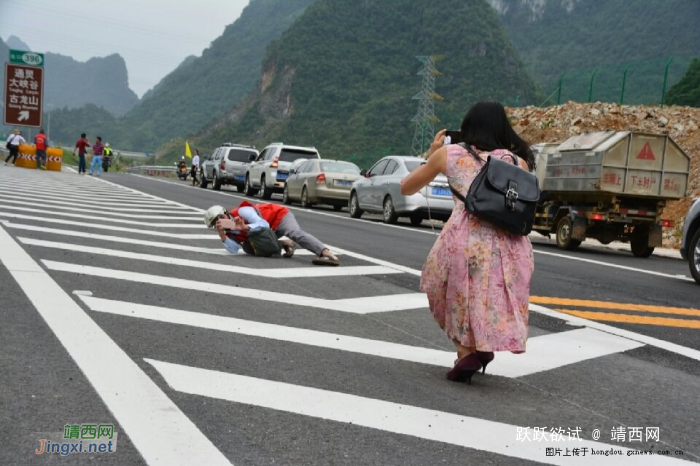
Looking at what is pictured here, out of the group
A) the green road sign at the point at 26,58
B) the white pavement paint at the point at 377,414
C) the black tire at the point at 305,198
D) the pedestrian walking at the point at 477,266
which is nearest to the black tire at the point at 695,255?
the pedestrian walking at the point at 477,266

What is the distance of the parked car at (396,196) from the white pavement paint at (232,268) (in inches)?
356

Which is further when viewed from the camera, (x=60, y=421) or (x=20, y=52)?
(x=20, y=52)

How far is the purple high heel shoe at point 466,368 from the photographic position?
16.6ft

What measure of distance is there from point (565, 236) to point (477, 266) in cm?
1256

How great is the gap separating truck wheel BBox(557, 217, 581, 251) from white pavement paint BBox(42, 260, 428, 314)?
9.01 metres

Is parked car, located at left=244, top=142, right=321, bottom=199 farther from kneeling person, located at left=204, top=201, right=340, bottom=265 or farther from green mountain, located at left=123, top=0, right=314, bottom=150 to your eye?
green mountain, located at left=123, top=0, right=314, bottom=150

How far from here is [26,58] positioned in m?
44.6

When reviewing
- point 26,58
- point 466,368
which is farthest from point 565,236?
point 26,58

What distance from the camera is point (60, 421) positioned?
3900 millimetres

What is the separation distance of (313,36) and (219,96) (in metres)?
53.6

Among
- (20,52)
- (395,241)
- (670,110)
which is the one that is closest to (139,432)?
(395,241)

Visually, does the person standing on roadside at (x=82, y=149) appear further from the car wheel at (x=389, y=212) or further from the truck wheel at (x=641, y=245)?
the truck wheel at (x=641, y=245)

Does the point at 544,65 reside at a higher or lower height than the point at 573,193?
higher

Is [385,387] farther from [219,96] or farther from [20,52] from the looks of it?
[219,96]
